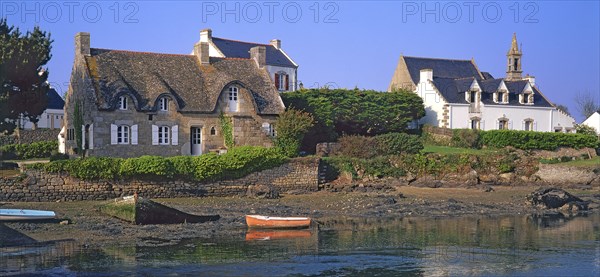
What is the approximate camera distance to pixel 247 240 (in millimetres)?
24281

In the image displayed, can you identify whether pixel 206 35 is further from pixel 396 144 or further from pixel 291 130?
pixel 396 144

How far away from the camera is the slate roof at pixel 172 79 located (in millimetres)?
39466

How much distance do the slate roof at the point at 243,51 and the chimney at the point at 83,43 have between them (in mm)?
17939

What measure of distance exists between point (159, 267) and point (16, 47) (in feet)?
75.7

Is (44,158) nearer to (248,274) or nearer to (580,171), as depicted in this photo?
(248,274)

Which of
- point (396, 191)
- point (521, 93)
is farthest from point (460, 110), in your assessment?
point (396, 191)

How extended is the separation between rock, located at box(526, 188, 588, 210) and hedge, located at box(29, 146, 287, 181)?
13264mm

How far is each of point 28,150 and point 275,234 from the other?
1018 inches

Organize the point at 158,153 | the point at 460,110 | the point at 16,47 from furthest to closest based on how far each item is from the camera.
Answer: the point at 460,110, the point at 158,153, the point at 16,47

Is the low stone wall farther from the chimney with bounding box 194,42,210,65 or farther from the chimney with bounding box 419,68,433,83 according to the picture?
the chimney with bounding box 419,68,433,83

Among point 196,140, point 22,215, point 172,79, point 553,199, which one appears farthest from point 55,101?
point 553,199

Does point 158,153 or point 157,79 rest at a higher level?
point 157,79

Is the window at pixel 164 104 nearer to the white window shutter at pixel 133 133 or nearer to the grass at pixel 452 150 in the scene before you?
the white window shutter at pixel 133 133

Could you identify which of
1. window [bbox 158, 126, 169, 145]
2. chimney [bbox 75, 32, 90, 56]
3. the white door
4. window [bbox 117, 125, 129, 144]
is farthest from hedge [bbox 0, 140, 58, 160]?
the white door
